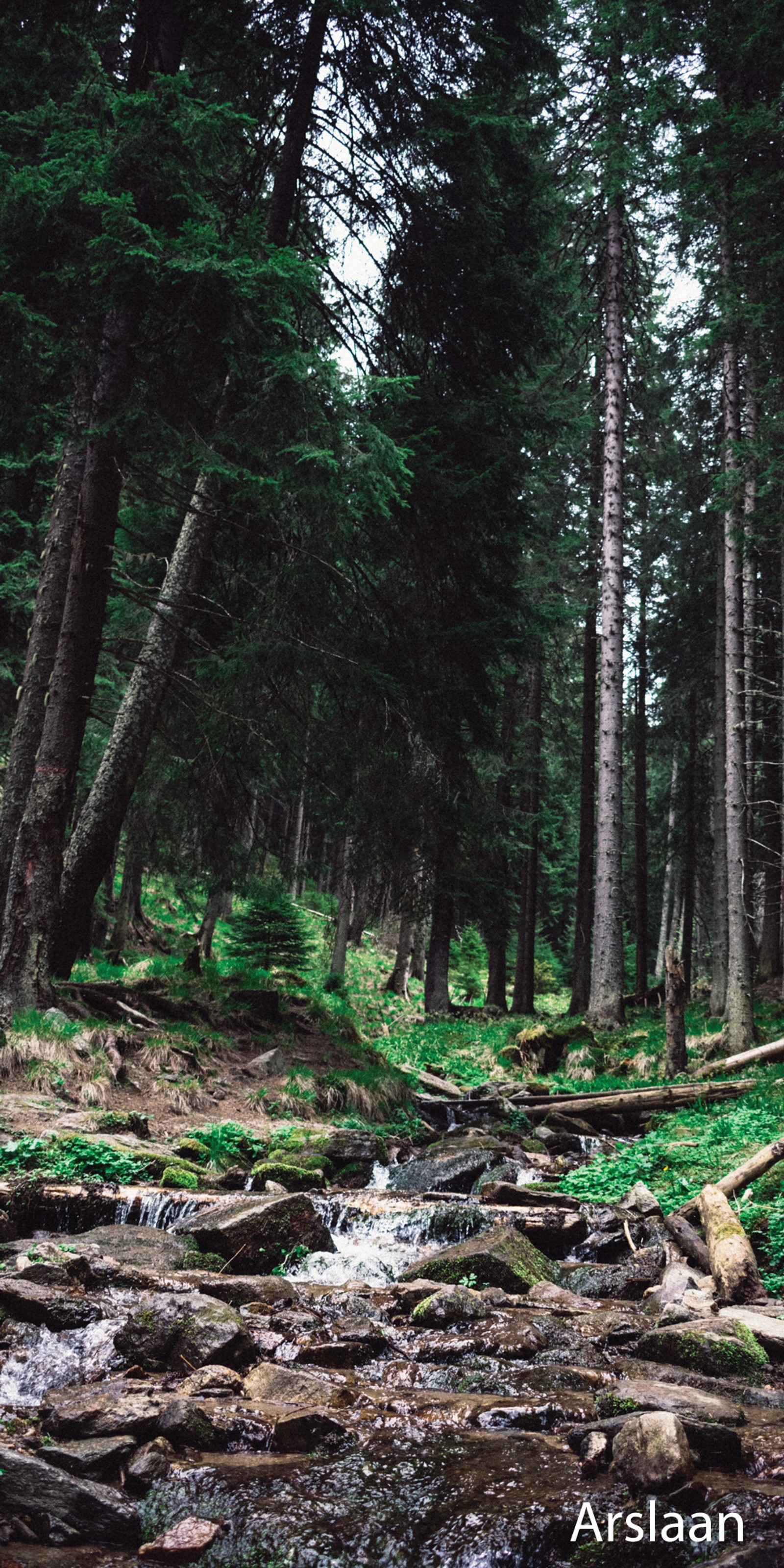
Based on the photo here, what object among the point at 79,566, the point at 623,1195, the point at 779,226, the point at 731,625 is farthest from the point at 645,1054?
the point at 779,226

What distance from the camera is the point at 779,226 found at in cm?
1377

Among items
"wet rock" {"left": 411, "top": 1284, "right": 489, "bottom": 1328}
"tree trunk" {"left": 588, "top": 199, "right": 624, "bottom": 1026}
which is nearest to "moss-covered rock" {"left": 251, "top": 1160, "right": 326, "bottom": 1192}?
"wet rock" {"left": 411, "top": 1284, "right": 489, "bottom": 1328}

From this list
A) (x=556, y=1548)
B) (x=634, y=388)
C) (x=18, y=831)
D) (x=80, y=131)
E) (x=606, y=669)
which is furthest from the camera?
(x=634, y=388)

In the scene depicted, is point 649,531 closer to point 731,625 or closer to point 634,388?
point 634,388

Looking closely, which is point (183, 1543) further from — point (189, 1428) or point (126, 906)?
point (126, 906)

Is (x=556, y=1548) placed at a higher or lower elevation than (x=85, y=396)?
lower

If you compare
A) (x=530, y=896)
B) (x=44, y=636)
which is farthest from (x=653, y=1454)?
(x=530, y=896)

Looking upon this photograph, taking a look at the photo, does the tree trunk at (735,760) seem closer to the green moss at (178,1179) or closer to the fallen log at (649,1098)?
the fallen log at (649,1098)

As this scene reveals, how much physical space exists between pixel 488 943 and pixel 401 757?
7.19 meters

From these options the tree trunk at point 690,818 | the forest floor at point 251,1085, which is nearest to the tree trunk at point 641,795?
the tree trunk at point 690,818

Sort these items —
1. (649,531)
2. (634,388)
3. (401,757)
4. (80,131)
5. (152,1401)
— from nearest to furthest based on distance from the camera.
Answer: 1. (152,1401)
2. (80,131)
3. (401,757)
4. (634,388)
5. (649,531)

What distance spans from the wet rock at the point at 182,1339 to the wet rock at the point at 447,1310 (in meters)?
1.26

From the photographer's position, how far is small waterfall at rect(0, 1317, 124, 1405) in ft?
13.3

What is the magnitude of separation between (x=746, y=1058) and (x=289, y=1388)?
9136 mm
